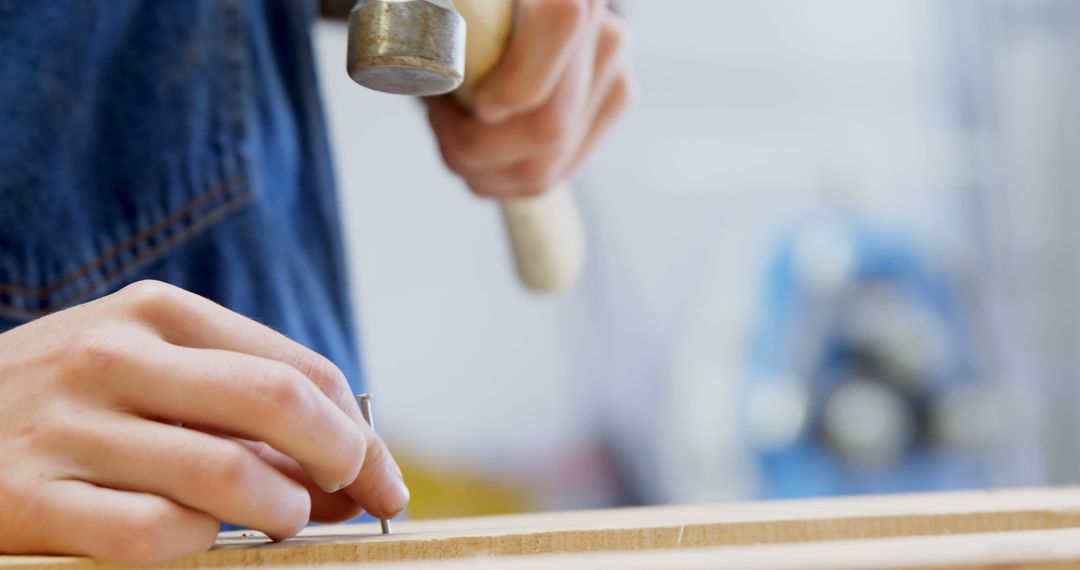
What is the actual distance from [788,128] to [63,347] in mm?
1870

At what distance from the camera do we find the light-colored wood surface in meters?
0.33

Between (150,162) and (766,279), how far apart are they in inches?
50.4

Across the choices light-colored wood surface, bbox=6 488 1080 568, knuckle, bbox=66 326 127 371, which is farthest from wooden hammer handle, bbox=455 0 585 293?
knuckle, bbox=66 326 127 371

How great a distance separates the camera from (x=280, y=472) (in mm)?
344

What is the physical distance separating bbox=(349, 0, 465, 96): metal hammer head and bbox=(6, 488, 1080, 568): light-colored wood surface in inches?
6.7

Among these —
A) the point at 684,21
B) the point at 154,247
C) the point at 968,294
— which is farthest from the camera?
the point at 684,21

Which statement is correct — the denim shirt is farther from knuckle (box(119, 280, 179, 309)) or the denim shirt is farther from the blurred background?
the blurred background

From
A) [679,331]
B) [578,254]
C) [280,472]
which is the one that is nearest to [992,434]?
[679,331]

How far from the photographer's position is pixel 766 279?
1.72 m

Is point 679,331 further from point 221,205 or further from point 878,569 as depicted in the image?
point 878,569

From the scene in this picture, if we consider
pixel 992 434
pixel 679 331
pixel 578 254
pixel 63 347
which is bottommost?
pixel 992 434

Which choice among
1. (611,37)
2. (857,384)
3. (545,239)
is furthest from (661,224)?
(611,37)

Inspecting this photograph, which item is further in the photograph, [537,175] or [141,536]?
[537,175]

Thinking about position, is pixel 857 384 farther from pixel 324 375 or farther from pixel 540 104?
pixel 324 375
